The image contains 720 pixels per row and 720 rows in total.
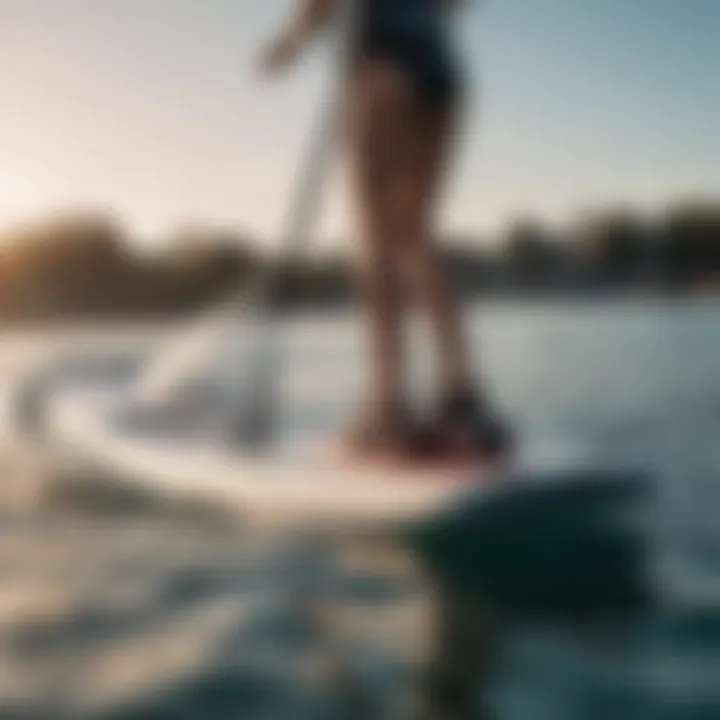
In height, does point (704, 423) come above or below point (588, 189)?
below

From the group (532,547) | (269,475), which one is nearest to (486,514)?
(532,547)

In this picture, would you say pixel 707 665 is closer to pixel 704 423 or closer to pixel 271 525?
pixel 704 423

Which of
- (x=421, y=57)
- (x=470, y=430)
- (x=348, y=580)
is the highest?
(x=421, y=57)

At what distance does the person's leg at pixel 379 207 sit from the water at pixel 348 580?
0.8 inches

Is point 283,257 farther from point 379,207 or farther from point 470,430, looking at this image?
point 470,430

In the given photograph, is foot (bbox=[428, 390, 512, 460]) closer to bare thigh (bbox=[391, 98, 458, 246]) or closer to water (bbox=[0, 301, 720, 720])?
water (bbox=[0, 301, 720, 720])

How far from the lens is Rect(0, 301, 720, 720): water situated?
90 cm

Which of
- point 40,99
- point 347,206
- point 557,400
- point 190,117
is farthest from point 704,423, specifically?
point 40,99

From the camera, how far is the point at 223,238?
1006mm

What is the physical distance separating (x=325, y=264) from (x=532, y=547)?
11.2 inches

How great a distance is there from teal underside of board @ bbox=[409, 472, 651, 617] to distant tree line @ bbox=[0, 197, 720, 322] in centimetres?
18

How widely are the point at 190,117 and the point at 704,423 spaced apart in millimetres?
505

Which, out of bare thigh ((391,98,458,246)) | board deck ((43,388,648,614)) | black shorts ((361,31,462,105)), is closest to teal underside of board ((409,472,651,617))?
board deck ((43,388,648,614))

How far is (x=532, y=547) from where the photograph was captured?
3.10ft
